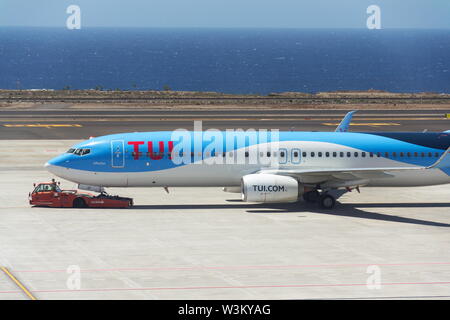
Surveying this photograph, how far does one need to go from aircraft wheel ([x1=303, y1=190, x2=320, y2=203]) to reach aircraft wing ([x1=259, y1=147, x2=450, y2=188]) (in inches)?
24.0

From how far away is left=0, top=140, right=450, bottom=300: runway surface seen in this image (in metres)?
29.3

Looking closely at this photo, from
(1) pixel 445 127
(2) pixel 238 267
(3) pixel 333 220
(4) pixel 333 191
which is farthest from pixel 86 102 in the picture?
(2) pixel 238 267

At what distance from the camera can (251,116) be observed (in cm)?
Result: 10169

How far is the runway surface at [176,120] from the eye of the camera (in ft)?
281

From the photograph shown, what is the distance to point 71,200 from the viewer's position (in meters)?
44.7

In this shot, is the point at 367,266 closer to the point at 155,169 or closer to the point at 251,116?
the point at 155,169

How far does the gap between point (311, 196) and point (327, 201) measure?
129cm

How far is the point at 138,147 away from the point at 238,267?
1503 cm

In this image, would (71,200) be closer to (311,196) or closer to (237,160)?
(237,160)

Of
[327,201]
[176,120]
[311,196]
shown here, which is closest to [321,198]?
[327,201]

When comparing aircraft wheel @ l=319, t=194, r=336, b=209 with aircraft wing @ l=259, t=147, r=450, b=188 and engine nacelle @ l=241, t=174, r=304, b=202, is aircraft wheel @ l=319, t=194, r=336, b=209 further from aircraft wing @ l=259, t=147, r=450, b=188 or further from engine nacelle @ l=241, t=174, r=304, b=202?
engine nacelle @ l=241, t=174, r=304, b=202

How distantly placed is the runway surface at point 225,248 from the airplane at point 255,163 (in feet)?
4.73

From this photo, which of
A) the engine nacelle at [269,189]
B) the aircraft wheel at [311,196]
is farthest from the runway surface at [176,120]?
the engine nacelle at [269,189]

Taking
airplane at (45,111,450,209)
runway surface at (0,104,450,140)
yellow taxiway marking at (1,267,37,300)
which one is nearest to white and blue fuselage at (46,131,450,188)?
airplane at (45,111,450,209)
